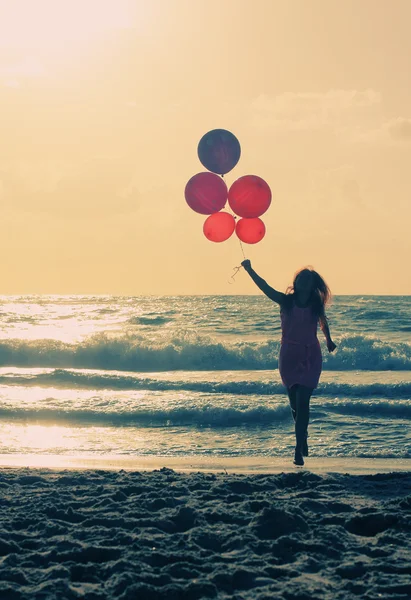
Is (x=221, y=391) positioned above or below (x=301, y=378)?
below

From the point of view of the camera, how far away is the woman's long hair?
20.6ft

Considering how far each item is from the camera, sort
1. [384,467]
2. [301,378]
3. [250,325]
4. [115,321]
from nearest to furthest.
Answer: [301,378], [384,467], [250,325], [115,321]

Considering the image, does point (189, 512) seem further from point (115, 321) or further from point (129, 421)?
point (115, 321)

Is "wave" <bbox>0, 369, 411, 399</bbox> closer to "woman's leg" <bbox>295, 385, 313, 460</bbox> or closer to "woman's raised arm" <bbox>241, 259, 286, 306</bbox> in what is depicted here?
"woman's leg" <bbox>295, 385, 313, 460</bbox>

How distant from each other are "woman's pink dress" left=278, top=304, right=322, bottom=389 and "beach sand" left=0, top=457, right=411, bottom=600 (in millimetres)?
864

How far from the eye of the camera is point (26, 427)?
9797 millimetres

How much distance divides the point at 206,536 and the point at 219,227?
12.7 feet

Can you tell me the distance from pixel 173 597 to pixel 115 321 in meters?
32.0

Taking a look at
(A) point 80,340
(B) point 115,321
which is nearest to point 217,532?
(A) point 80,340

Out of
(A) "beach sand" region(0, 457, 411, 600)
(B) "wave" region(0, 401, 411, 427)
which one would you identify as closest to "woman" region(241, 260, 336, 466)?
(A) "beach sand" region(0, 457, 411, 600)

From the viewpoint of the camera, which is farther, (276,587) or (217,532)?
(217,532)

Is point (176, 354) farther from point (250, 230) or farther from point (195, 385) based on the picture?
point (250, 230)

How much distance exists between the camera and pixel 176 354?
21375mm

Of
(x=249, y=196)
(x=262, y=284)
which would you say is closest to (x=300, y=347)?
(x=262, y=284)
